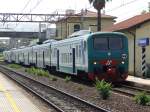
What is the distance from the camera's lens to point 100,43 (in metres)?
28.1

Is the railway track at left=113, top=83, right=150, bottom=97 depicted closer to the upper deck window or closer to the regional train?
the regional train

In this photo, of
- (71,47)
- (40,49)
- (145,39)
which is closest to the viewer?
(71,47)

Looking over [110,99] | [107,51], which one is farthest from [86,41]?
[110,99]

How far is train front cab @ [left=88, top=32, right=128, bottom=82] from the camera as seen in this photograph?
27406mm

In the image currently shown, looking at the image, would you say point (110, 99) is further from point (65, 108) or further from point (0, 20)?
point (0, 20)

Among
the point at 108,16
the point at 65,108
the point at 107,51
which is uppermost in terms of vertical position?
the point at 108,16

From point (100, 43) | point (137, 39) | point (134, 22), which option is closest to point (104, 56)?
point (100, 43)

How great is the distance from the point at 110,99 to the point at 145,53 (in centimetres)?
1746

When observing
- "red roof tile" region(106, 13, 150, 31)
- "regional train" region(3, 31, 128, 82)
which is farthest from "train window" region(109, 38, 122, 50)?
"red roof tile" region(106, 13, 150, 31)

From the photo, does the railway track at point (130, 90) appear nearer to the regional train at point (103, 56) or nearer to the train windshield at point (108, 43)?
the regional train at point (103, 56)

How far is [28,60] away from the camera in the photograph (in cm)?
6444

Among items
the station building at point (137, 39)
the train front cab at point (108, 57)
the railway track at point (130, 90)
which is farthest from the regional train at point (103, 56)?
the station building at point (137, 39)

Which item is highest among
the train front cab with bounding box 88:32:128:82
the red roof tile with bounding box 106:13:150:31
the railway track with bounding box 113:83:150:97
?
the red roof tile with bounding box 106:13:150:31

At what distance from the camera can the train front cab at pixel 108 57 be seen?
27406 millimetres
